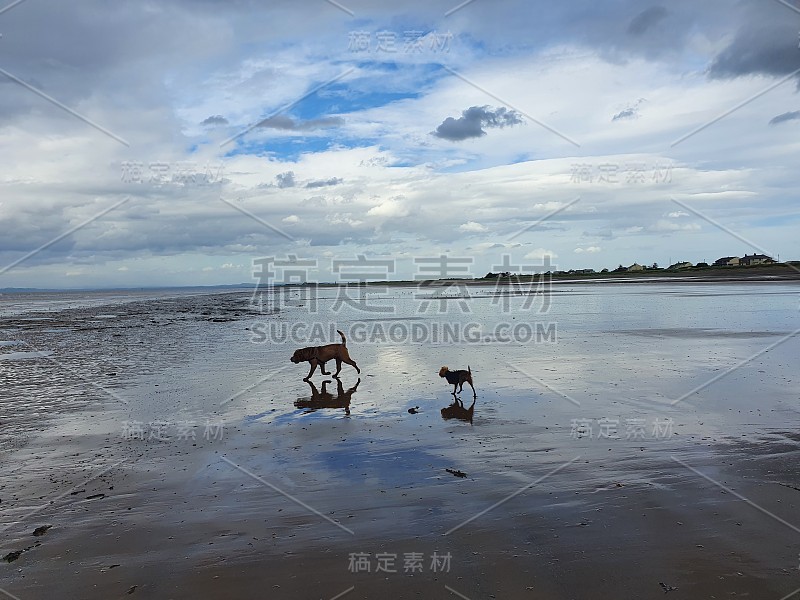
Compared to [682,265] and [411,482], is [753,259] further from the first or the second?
[411,482]

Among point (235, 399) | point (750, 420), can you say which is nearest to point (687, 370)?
point (750, 420)

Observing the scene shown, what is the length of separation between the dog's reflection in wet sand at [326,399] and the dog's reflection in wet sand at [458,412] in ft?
6.73

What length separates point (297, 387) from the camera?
45.7 feet

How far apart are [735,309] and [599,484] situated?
27659 millimetres

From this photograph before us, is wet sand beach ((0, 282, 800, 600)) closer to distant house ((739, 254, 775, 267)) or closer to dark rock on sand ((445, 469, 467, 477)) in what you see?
dark rock on sand ((445, 469, 467, 477))

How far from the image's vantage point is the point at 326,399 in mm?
12500

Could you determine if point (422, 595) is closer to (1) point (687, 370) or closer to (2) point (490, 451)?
(2) point (490, 451)

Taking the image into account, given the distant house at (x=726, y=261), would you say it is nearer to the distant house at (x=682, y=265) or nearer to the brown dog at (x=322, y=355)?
the distant house at (x=682, y=265)
